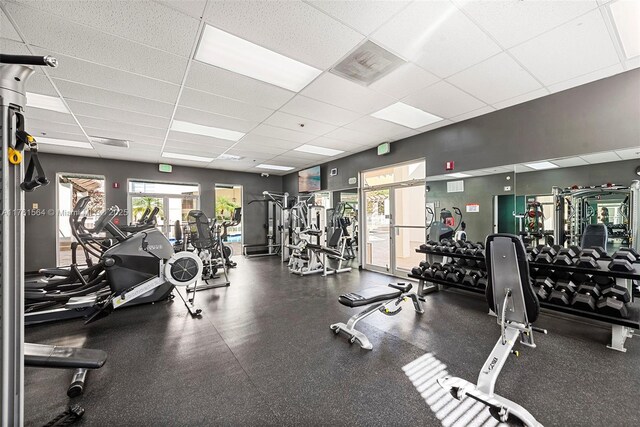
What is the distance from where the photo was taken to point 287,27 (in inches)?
84.5

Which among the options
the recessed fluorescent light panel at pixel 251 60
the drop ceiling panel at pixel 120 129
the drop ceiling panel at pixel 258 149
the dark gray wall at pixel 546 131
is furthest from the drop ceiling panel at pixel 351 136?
the drop ceiling panel at pixel 120 129

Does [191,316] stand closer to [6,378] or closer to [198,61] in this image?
[6,378]

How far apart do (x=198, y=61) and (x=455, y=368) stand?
144 inches

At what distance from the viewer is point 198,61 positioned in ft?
8.53

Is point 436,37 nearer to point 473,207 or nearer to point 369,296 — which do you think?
point 369,296

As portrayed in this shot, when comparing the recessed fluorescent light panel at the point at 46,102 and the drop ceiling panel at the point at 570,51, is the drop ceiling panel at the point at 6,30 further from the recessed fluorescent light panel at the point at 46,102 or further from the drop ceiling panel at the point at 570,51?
the drop ceiling panel at the point at 570,51

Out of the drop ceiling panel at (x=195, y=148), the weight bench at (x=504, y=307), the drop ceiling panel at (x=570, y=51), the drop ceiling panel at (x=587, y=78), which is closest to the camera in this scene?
the weight bench at (x=504, y=307)

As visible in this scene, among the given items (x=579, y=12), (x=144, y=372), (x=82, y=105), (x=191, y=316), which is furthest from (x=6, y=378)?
(x=579, y=12)

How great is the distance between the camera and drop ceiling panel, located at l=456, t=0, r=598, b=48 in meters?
1.92

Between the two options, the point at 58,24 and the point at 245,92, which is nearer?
the point at 58,24

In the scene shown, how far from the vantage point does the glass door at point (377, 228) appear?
226 inches

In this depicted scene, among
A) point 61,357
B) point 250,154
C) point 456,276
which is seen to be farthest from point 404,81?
point 250,154

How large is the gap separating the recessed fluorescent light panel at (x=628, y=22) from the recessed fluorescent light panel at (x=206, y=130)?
4684mm

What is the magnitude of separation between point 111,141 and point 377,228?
586cm
